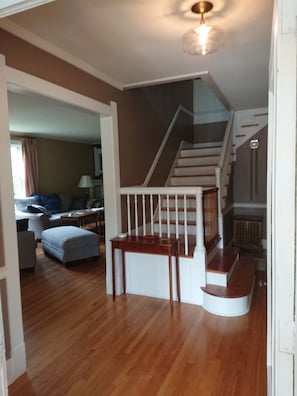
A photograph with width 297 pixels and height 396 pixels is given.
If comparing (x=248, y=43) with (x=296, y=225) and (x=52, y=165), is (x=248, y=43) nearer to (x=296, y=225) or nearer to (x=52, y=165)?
(x=296, y=225)

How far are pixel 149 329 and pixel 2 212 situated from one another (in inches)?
62.9

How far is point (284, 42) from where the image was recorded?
804 millimetres

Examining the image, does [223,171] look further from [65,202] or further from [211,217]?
[65,202]

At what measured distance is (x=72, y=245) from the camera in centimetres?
415

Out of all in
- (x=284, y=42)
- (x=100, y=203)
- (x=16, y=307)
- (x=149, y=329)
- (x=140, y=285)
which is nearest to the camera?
(x=284, y=42)

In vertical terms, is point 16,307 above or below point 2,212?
below

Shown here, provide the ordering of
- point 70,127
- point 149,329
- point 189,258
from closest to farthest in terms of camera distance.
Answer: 1. point 149,329
2. point 189,258
3. point 70,127

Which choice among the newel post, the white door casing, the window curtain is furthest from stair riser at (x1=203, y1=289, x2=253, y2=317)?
the window curtain

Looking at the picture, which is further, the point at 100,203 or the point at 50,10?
the point at 100,203

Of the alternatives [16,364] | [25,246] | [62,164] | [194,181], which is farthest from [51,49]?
[62,164]

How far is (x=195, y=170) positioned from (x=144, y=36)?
2.91 m

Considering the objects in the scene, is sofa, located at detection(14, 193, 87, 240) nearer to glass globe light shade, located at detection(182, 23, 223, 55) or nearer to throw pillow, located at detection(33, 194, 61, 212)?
throw pillow, located at detection(33, 194, 61, 212)

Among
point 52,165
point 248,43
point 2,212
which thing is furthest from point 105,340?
point 52,165

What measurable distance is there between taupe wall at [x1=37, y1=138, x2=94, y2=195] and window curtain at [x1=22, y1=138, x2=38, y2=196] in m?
0.23
